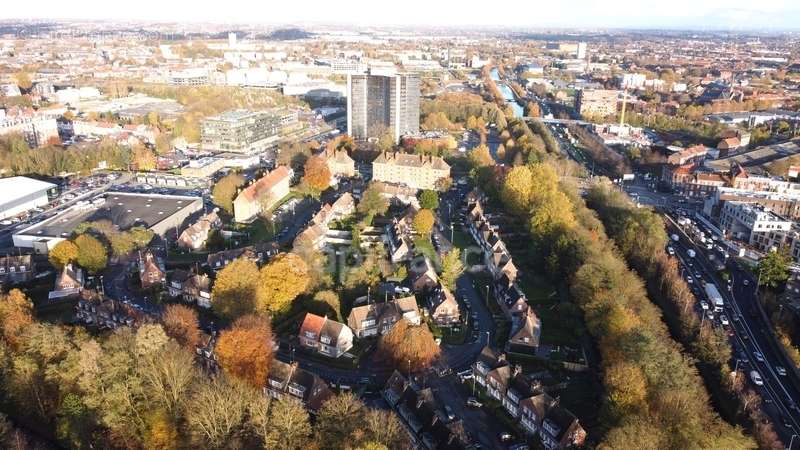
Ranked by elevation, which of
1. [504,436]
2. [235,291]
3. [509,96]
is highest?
[509,96]

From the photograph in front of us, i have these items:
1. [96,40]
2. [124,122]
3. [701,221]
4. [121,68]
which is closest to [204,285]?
[701,221]

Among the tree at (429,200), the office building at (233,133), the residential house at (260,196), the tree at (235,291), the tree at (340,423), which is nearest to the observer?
the tree at (340,423)

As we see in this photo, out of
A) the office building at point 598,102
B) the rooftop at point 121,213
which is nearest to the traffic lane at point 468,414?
the rooftop at point 121,213

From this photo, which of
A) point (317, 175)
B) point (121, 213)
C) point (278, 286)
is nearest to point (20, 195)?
point (121, 213)

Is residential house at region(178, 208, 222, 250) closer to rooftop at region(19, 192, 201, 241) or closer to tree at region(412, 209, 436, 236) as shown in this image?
rooftop at region(19, 192, 201, 241)

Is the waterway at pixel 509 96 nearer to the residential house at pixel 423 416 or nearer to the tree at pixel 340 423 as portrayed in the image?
the residential house at pixel 423 416

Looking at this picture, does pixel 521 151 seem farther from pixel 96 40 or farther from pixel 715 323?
pixel 96 40

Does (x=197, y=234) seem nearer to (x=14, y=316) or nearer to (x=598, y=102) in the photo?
(x=14, y=316)
